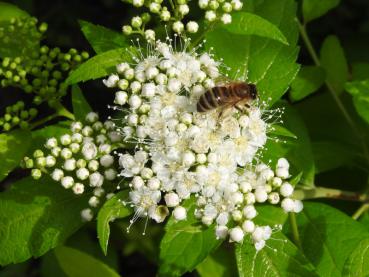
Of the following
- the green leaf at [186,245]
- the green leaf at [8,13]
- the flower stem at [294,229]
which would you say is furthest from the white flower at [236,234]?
the green leaf at [8,13]

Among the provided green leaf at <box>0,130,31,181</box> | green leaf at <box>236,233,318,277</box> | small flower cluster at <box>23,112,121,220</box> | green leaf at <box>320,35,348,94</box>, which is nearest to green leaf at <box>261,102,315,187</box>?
green leaf at <box>236,233,318,277</box>

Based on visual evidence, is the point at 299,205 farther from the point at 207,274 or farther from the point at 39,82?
the point at 39,82

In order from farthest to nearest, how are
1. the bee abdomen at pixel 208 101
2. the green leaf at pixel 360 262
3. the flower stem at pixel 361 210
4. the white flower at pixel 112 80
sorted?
the flower stem at pixel 361 210 < the white flower at pixel 112 80 < the bee abdomen at pixel 208 101 < the green leaf at pixel 360 262

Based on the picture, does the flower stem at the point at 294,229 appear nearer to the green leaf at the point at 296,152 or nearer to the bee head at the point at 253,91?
the green leaf at the point at 296,152

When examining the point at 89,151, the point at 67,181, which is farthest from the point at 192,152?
the point at 67,181

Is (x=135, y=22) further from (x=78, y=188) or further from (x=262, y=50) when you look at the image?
(x=78, y=188)

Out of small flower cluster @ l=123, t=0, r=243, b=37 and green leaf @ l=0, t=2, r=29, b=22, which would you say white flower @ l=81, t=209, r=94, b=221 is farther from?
green leaf @ l=0, t=2, r=29, b=22
